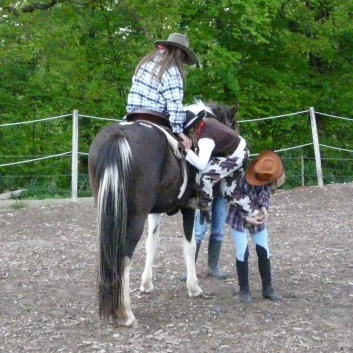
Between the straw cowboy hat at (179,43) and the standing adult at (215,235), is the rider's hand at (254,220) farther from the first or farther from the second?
the straw cowboy hat at (179,43)

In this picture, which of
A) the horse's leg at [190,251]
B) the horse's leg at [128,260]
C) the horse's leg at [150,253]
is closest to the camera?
the horse's leg at [128,260]

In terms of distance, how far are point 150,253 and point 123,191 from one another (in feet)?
4.31

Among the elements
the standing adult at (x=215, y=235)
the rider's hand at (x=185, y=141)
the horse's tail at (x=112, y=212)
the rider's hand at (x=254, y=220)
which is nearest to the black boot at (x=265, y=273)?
the rider's hand at (x=254, y=220)

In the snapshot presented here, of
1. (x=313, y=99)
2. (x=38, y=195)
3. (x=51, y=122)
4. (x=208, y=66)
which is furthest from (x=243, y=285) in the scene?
(x=313, y=99)

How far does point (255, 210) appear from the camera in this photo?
539 cm

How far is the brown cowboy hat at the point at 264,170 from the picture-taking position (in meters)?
5.26

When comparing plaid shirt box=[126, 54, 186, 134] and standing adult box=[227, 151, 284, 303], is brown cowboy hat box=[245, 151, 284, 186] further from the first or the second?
plaid shirt box=[126, 54, 186, 134]

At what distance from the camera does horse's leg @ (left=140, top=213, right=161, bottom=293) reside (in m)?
5.80

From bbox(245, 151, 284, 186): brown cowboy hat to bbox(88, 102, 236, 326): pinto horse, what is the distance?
2.07 feet

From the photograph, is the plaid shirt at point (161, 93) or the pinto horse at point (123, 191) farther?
the plaid shirt at point (161, 93)

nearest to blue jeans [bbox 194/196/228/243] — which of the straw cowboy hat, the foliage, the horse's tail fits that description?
the straw cowboy hat

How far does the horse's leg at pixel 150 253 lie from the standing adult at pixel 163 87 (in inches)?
34.5

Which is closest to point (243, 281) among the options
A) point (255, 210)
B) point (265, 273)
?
point (265, 273)

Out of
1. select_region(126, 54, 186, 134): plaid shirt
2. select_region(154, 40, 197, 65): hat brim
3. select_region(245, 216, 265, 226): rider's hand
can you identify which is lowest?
select_region(245, 216, 265, 226): rider's hand
